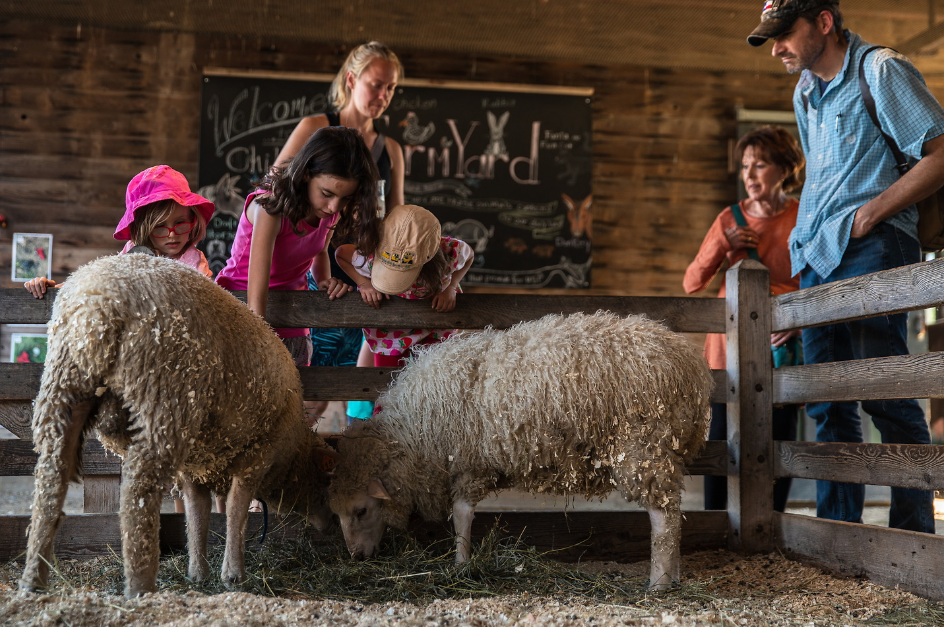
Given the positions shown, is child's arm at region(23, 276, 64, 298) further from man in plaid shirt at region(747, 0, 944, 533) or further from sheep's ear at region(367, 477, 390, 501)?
man in plaid shirt at region(747, 0, 944, 533)

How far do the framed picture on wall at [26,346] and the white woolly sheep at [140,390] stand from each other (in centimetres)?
435

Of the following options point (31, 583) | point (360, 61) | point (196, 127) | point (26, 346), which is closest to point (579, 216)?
point (196, 127)

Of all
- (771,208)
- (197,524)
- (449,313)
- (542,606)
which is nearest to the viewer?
(542,606)

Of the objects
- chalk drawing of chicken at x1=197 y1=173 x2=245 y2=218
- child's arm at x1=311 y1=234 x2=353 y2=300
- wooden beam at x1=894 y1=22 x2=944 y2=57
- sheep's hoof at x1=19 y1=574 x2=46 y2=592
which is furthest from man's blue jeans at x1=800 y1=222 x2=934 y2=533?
chalk drawing of chicken at x1=197 y1=173 x2=245 y2=218

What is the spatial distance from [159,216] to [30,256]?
12.5 ft

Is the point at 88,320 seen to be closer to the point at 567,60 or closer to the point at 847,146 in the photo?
the point at 847,146

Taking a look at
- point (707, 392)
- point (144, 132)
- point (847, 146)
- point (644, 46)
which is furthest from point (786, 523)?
point (144, 132)

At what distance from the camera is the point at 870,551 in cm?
267

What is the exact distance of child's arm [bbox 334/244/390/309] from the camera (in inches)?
116

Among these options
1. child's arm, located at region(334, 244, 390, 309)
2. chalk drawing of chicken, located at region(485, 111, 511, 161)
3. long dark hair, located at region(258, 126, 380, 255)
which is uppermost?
chalk drawing of chicken, located at region(485, 111, 511, 161)

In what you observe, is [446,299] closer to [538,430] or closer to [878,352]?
[538,430]

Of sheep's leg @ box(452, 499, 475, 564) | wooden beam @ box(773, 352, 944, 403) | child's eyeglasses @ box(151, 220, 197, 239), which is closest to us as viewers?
wooden beam @ box(773, 352, 944, 403)

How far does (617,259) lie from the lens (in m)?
6.63

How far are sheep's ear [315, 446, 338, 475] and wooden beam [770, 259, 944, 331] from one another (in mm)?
1818
